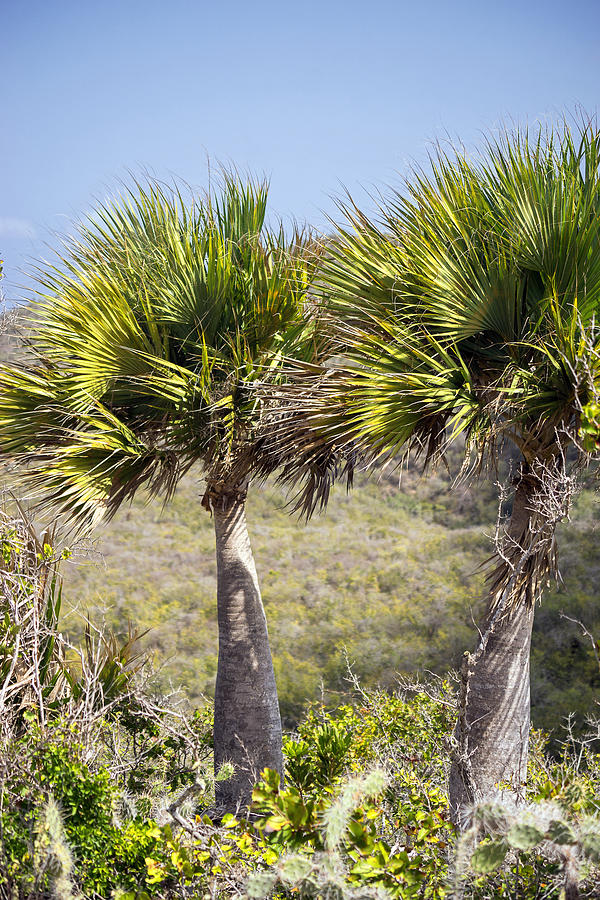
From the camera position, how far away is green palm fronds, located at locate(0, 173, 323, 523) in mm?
4758

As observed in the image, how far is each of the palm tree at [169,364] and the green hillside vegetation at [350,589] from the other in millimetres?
6248

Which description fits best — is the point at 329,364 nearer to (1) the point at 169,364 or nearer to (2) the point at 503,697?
(1) the point at 169,364

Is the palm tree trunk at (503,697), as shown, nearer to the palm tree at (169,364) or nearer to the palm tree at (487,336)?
the palm tree at (487,336)

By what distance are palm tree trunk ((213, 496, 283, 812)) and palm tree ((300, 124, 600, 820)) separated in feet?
4.85

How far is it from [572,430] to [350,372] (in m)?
1.38

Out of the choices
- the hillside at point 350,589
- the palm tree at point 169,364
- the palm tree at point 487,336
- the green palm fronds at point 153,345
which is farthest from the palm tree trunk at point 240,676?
the hillside at point 350,589

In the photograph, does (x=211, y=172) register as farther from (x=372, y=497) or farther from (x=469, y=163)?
(x=372, y=497)

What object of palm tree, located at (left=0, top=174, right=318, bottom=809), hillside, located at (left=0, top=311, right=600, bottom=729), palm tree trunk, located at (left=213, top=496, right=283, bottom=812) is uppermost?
palm tree, located at (left=0, top=174, right=318, bottom=809)

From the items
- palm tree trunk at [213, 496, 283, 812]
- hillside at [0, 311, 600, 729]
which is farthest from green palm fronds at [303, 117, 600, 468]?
hillside at [0, 311, 600, 729]

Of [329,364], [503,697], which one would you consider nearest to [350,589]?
[329,364]

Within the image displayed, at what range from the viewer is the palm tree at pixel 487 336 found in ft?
13.1

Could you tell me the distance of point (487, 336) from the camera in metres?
4.49

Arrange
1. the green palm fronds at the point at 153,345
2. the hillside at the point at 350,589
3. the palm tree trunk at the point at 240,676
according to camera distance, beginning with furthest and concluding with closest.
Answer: the hillside at the point at 350,589 < the palm tree trunk at the point at 240,676 < the green palm fronds at the point at 153,345

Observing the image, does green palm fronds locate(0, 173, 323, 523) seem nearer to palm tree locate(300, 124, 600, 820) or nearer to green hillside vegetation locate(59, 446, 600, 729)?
palm tree locate(300, 124, 600, 820)
